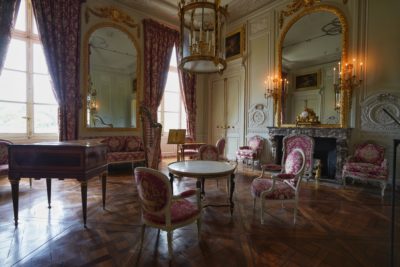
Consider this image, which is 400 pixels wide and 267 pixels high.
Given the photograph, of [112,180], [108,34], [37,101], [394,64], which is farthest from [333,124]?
[37,101]

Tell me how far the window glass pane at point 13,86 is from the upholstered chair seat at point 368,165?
7.48 metres

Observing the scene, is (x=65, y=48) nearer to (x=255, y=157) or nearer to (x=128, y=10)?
(x=128, y=10)

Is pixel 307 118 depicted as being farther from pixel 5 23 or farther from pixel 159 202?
pixel 5 23

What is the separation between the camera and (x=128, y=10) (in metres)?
6.17

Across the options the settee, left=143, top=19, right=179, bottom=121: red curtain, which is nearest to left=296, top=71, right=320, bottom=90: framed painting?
left=143, top=19, right=179, bottom=121: red curtain

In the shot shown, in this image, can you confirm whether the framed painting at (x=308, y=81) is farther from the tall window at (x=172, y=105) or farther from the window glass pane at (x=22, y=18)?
the window glass pane at (x=22, y=18)

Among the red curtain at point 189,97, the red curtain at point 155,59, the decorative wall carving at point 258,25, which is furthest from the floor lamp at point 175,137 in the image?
the decorative wall carving at point 258,25

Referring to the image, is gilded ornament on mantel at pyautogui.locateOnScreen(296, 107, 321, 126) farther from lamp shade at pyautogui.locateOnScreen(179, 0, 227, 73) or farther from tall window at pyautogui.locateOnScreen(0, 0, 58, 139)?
tall window at pyautogui.locateOnScreen(0, 0, 58, 139)

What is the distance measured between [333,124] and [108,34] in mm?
6242

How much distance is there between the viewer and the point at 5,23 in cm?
432

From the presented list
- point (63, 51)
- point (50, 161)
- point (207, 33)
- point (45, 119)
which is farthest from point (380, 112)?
point (45, 119)

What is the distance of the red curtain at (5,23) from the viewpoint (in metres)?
4.29

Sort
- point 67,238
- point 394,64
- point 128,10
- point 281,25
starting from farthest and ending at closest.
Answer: point 128,10 < point 281,25 < point 394,64 < point 67,238

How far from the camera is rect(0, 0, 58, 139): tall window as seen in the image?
16.4 feet
